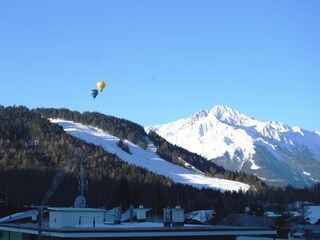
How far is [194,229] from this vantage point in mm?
39219

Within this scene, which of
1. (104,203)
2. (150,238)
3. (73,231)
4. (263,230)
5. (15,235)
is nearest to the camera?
(73,231)

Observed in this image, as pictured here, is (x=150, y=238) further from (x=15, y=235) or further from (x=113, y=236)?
(x=15, y=235)

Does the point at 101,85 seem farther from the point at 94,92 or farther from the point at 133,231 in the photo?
the point at 133,231

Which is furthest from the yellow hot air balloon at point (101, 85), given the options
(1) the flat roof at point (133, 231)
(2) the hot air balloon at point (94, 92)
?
(1) the flat roof at point (133, 231)

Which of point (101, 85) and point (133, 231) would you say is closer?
point (133, 231)

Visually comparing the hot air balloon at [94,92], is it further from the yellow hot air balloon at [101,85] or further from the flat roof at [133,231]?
the flat roof at [133,231]

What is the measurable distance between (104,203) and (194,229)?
520ft

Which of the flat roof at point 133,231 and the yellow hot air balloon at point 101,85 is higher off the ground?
the yellow hot air balloon at point 101,85

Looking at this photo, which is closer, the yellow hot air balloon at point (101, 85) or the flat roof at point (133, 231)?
the flat roof at point (133, 231)

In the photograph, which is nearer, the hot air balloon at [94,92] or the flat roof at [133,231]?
the flat roof at [133,231]

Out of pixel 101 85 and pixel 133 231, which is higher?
pixel 101 85

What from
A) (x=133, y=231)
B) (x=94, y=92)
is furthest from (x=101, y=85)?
(x=133, y=231)

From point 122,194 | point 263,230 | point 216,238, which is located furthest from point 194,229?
point 122,194

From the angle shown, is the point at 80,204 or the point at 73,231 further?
the point at 80,204
